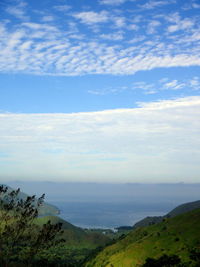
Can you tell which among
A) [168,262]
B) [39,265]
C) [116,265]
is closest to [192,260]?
[168,262]

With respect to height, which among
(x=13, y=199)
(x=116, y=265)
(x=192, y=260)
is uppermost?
(x=13, y=199)

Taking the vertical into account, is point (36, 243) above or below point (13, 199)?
below

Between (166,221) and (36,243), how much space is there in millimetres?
82521

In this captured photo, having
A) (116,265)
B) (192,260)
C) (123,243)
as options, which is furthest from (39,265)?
(192,260)

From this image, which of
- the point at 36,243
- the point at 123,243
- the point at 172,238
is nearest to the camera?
the point at 36,243

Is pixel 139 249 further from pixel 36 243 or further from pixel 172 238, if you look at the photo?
pixel 36 243

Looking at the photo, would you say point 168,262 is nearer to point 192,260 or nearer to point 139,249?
point 192,260

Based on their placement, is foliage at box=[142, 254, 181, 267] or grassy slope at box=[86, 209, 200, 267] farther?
grassy slope at box=[86, 209, 200, 267]

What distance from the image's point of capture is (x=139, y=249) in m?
109

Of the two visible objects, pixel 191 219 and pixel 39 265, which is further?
pixel 39 265

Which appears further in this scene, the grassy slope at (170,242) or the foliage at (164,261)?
the grassy slope at (170,242)

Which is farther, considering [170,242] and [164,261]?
[170,242]

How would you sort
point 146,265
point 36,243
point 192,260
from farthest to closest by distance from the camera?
point 146,265 → point 192,260 → point 36,243

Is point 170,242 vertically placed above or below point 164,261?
above
